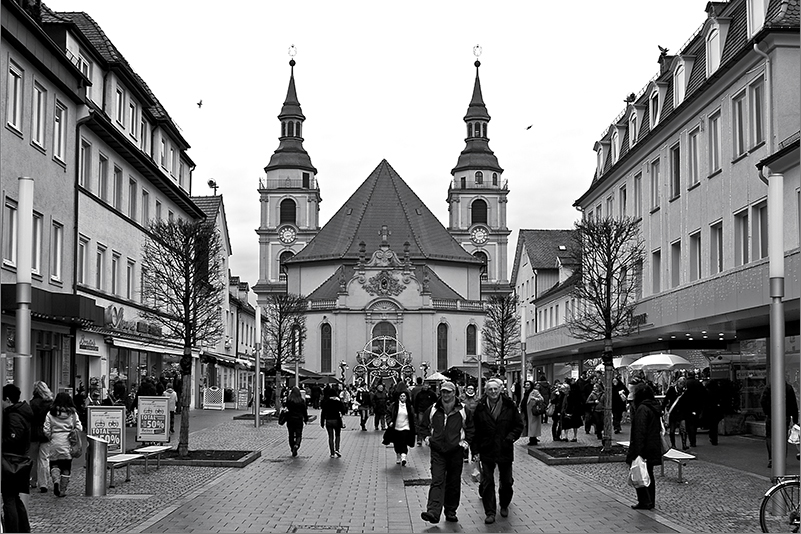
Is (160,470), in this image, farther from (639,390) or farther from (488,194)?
(488,194)

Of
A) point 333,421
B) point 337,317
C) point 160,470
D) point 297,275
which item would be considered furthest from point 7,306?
point 297,275

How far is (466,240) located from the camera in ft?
413

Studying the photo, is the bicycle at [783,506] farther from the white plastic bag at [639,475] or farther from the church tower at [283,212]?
the church tower at [283,212]

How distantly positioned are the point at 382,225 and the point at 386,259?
1088cm

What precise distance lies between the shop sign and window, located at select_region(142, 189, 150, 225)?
21727 millimetres

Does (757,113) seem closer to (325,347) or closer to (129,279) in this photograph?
(129,279)

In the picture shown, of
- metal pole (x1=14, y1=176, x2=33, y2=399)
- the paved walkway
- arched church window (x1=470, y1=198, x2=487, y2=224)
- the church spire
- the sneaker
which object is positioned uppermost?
the church spire

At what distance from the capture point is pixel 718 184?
88.7 feet

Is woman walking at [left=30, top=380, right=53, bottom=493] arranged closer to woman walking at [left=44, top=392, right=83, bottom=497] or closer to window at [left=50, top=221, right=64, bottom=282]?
woman walking at [left=44, top=392, right=83, bottom=497]

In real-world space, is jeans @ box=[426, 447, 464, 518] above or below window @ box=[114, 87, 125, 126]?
below

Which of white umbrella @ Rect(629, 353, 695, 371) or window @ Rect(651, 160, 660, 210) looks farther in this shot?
window @ Rect(651, 160, 660, 210)

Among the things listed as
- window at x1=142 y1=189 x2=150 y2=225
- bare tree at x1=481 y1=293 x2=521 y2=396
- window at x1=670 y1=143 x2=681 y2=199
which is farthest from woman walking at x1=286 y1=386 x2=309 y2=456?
bare tree at x1=481 y1=293 x2=521 y2=396

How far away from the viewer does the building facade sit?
22516 millimetres

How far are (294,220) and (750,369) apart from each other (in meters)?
101
